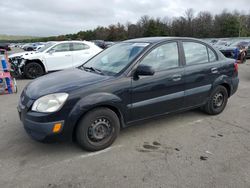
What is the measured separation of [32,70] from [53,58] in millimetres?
997

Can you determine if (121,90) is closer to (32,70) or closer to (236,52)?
(32,70)

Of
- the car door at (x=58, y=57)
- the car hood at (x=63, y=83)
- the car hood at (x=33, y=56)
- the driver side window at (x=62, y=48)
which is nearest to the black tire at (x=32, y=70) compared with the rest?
the car hood at (x=33, y=56)

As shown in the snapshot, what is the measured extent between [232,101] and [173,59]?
2734 mm

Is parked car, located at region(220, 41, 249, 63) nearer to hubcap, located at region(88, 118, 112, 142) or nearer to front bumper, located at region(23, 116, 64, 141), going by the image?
hubcap, located at region(88, 118, 112, 142)

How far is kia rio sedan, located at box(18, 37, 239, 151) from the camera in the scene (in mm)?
2760

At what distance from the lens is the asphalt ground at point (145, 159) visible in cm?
246

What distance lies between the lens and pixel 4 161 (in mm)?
2861

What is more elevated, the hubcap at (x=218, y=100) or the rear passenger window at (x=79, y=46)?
the rear passenger window at (x=79, y=46)

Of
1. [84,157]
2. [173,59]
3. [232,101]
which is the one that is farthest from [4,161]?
[232,101]

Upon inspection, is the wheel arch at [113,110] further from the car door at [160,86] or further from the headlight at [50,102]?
the headlight at [50,102]

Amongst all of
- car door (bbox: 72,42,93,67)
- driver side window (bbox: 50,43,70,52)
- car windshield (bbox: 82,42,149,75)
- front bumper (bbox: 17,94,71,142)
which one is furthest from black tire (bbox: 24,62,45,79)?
front bumper (bbox: 17,94,71,142)

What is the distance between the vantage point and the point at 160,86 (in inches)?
134

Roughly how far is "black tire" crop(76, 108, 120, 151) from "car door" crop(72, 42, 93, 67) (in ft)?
22.2

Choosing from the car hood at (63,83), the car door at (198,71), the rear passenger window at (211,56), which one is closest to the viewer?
the car hood at (63,83)
